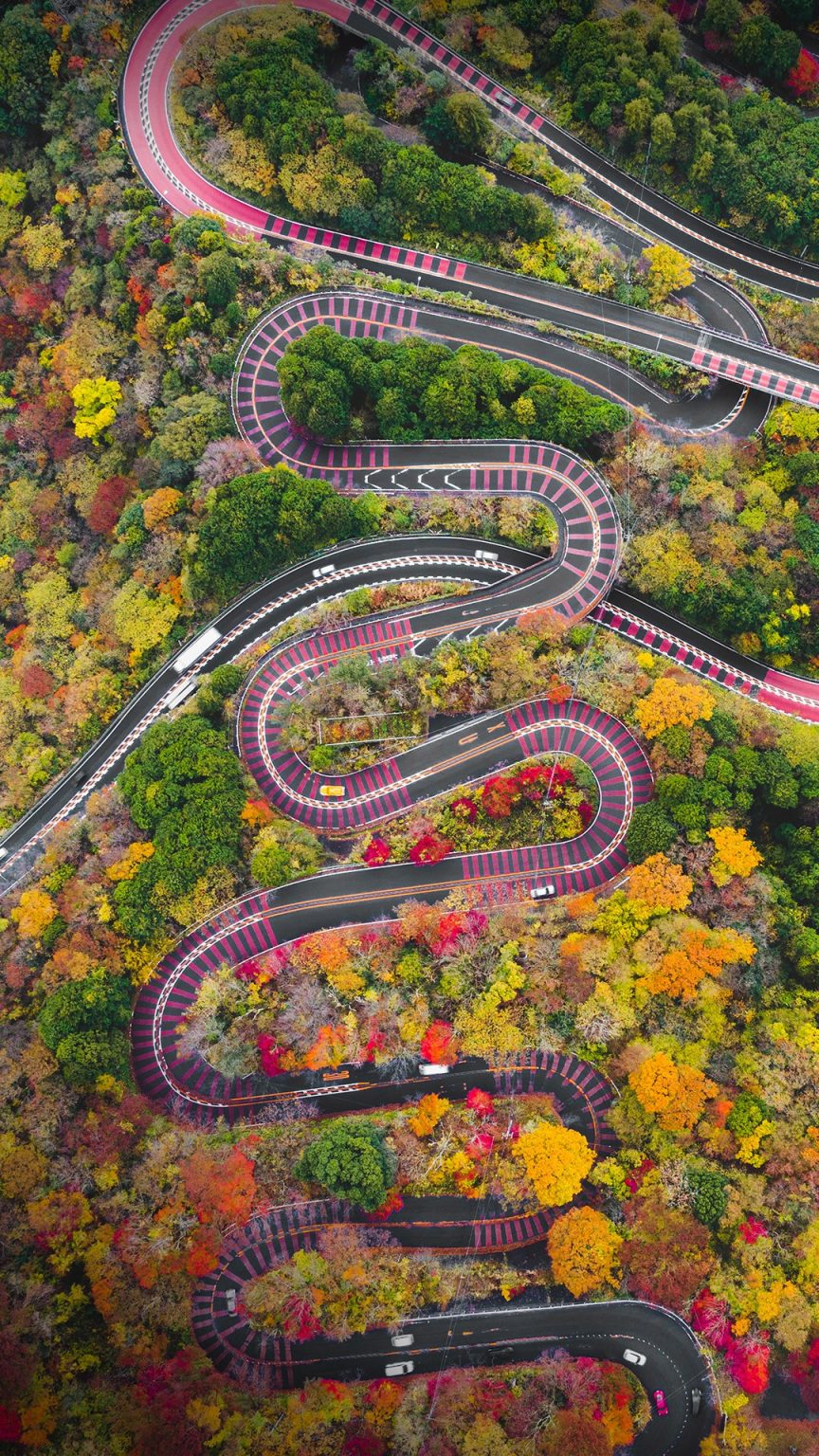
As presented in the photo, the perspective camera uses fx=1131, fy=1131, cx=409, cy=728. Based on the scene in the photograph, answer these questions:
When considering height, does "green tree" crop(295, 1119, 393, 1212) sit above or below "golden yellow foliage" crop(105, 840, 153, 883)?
below

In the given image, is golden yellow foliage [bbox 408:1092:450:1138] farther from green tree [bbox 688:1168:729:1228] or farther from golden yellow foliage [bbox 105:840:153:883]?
golden yellow foliage [bbox 105:840:153:883]

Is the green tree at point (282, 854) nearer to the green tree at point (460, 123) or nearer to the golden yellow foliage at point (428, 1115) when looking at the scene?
the golden yellow foliage at point (428, 1115)

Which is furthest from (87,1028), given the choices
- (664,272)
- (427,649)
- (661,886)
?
(664,272)

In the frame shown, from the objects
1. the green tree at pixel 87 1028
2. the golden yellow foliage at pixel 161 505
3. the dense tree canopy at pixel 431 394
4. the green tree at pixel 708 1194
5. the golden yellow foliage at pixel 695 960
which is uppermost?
the dense tree canopy at pixel 431 394

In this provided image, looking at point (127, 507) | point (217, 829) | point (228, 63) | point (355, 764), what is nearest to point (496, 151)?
point (228, 63)

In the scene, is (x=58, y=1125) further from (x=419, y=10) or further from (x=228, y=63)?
(x=419, y=10)

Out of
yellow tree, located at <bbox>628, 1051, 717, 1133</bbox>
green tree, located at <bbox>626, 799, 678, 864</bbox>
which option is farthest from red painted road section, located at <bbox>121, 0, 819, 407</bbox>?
yellow tree, located at <bbox>628, 1051, 717, 1133</bbox>

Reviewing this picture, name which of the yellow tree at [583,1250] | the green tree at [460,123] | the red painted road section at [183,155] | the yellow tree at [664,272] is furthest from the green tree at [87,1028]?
the green tree at [460,123]
